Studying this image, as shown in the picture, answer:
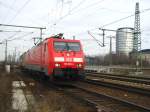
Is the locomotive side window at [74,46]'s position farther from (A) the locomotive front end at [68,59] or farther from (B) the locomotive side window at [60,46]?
(B) the locomotive side window at [60,46]

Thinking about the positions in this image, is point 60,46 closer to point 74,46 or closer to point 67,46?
point 67,46

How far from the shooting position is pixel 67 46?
63.5 ft

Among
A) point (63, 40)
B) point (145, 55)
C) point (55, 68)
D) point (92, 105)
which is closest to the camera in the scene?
point (92, 105)

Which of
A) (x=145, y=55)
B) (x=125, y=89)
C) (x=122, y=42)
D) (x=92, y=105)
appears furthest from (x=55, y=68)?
(x=145, y=55)

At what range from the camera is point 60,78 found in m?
18.7

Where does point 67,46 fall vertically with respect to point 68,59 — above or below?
above

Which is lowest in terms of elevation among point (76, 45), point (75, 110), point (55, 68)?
point (75, 110)

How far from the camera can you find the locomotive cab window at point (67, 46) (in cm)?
1904

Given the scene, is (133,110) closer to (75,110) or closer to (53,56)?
(75,110)

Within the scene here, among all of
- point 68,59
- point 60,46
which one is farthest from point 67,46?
point 68,59

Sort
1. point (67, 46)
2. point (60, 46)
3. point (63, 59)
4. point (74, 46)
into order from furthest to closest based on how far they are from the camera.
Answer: point (74, 46) → point (67, 46) → point (60, 46) → point (63, 59)

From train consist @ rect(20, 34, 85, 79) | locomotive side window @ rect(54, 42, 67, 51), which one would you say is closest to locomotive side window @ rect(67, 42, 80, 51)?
train consist @ rect(20, 34, 85, 79)

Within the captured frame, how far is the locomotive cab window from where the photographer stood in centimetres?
1904

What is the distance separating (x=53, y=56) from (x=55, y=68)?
0.81 m
